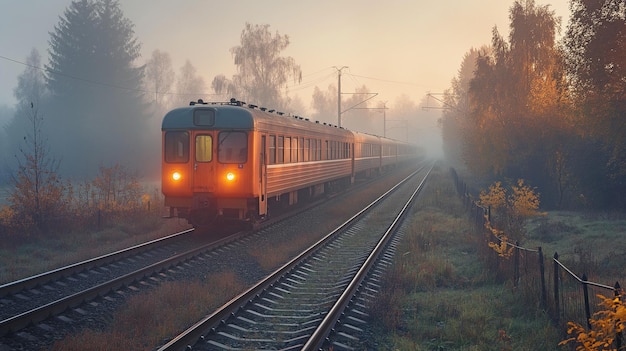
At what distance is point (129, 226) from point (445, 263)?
911 cm

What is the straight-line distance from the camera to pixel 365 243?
13297 mm

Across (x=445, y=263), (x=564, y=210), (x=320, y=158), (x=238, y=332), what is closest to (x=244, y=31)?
(x=320, y=158)

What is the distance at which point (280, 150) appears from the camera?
51.8 feet

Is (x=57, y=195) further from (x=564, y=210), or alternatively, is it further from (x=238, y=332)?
(x=564, y=210)

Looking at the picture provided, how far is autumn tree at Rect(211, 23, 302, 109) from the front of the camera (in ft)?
161

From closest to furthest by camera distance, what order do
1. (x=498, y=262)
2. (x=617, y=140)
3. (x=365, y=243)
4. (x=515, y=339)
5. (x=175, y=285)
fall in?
(x=515, y=339) < (x=175, y=285) < (x=498, y=262) < (x=365, y=243) < (x=617, y=140)

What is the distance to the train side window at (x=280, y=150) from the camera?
611 inches

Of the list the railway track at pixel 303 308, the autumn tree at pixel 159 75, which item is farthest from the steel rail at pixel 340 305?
the autumn tree at pixel 159 75

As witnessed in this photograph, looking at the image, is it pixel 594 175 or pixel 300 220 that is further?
pixel 594 175

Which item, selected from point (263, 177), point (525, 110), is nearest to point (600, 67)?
point (525, 110)

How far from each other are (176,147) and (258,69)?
36.9 metres

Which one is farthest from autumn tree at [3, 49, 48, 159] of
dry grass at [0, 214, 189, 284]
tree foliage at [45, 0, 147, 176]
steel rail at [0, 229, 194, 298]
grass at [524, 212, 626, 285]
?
grass at [524, 212, 626, 285]

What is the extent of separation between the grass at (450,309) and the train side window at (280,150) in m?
4.77

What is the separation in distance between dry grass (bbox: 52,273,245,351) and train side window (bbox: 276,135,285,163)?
6589mm
